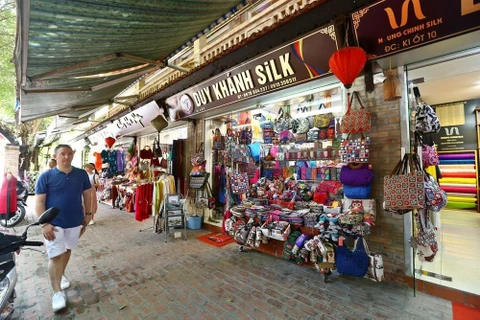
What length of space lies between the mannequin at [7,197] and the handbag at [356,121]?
839 cm

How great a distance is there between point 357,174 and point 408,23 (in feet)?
6.14

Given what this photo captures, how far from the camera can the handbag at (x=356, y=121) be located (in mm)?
3020

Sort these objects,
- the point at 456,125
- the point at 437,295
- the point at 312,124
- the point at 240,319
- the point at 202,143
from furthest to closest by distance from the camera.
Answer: the point at 456,125 < the point at 202,143 < the point at 312,124 < the point at 437,295 < the point at 240,319

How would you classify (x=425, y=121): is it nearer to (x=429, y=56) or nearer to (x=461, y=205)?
(x=429, y=56)

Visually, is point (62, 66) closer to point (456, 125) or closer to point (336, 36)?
point (336, 36)

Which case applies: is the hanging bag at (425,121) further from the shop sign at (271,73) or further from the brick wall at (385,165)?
the shop sign at (271,73)

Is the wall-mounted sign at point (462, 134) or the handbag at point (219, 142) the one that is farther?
the wall-mounted sign at point (462, 134)

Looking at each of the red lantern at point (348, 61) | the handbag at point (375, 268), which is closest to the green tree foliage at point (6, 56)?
the red lantern at point (348, 61)

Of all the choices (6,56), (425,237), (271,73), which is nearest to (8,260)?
(271,73)

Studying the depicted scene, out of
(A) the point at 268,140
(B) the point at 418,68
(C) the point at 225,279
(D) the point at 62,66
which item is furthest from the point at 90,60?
(B) the point at 418,68

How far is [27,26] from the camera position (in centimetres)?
214

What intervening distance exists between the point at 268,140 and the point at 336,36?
2420mm

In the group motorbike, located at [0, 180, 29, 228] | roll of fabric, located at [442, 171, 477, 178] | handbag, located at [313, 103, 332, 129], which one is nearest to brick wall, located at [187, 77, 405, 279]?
handbag, located at [313, 103, 332, 129]

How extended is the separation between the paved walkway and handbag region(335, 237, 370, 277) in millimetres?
300
